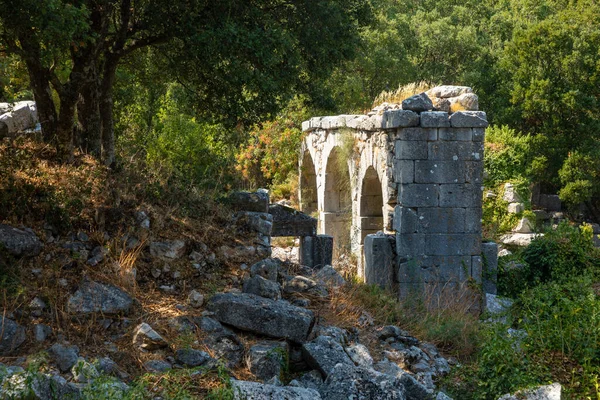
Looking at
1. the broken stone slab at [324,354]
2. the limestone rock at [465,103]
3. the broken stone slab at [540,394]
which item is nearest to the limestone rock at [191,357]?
the broken stone slab at [324,354]

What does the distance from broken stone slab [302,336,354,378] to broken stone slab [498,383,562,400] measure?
1258mm

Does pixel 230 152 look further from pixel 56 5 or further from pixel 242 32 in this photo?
pixel 56 5

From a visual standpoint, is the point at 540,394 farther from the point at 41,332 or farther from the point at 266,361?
the point at 41,332

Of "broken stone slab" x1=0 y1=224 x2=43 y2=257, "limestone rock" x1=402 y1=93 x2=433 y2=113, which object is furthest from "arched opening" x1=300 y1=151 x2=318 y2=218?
"broken stone slab" x1=0 y1=224 x2=43 y2=257

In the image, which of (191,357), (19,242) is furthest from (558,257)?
(19,242)

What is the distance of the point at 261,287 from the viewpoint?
6656 millimetres

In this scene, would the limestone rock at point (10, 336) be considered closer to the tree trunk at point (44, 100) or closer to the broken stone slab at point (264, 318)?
the broken stone slab at point (264, 318)

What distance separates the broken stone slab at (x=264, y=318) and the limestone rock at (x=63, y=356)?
4.28ft

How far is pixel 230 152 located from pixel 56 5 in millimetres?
13264

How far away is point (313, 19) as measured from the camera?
29.8 ft

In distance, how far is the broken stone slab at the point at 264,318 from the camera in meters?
6.12

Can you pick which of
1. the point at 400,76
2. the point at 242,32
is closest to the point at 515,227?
the point at 400,76

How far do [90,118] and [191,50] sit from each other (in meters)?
1.32

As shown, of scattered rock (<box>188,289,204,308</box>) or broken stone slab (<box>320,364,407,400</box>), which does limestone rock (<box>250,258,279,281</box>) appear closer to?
scattered rock (<box>188,289,204,308</box>)
